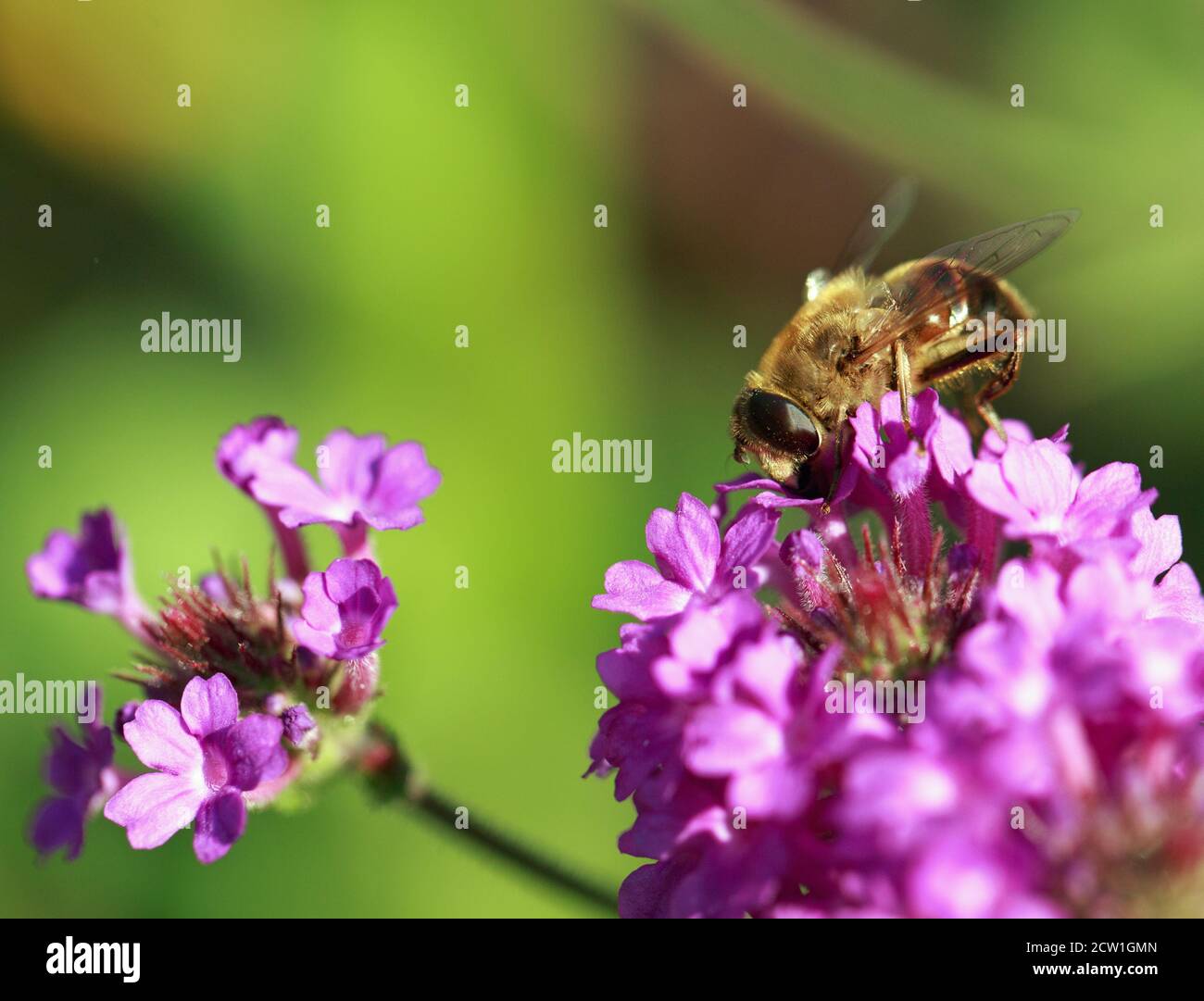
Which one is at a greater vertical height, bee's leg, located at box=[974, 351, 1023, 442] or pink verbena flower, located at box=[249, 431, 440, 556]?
bee's leg, located at box=[974, 351, 1023, 442]

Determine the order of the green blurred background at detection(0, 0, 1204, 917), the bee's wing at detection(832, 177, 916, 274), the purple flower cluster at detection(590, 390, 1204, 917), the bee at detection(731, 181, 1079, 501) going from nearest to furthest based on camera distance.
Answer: the purple flower cluster at detection(590, 390, 1204, 917) < the bee at detection(731, 181, 1079, 501) < the bee's wing at detection(832, 177, 916, 274) < the green blurred background at detection(0, 0, 1204, 917)

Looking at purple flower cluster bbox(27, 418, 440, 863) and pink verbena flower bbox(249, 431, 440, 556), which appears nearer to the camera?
purple flower cluster bbox(27, 418, 440, 863)

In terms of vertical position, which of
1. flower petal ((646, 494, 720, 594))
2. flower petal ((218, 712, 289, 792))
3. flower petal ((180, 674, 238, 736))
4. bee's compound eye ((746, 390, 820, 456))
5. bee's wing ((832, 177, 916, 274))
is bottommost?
flower petal ((218, 712, 289, 792))

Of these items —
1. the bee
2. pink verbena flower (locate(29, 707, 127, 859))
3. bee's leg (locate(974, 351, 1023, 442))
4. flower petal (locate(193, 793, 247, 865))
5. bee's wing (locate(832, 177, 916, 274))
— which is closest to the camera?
flower petal (locate(193, 793, 247, 865))

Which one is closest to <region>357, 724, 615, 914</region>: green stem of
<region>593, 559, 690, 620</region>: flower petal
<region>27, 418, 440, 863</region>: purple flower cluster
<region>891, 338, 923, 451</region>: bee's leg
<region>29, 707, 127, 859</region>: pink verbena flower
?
<region>27, 418, 440, 863</region>: purple flower cluster

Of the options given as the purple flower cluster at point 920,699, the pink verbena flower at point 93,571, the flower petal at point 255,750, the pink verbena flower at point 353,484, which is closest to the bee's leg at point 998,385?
the purple flower cluster at point 920,699

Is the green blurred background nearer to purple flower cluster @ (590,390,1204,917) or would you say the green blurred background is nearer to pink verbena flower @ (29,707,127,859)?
pink verbena flower @ (29,707,127,859)

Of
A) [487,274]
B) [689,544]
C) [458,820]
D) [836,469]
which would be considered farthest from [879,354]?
[487,274]

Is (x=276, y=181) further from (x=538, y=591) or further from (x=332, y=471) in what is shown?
(x=332, y=471)
